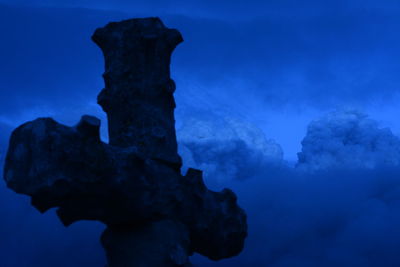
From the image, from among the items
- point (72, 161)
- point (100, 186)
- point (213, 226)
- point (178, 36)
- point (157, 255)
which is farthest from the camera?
point (178, 36)

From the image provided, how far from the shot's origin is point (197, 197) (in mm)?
7039

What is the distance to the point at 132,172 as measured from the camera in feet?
18.7

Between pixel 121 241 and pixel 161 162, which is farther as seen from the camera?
pixel 161 162

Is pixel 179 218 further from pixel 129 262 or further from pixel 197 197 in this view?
pixel 129 262

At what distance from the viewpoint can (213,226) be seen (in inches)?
287

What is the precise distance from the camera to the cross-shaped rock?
→ 487cm

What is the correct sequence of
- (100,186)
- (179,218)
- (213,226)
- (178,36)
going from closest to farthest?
1. (100,186)
2. (179,218)
3. (213,226)
4. (178,36)

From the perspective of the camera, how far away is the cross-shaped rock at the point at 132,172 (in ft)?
16.0

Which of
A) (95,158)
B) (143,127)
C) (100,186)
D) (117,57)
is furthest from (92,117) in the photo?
(117,57)

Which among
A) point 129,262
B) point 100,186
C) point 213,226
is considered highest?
point 213,226

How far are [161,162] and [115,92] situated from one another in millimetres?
1530

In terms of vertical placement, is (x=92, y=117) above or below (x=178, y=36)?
below

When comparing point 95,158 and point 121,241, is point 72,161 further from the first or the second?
point 121,241

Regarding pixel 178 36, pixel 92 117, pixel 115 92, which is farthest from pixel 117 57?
pixel 92 117
